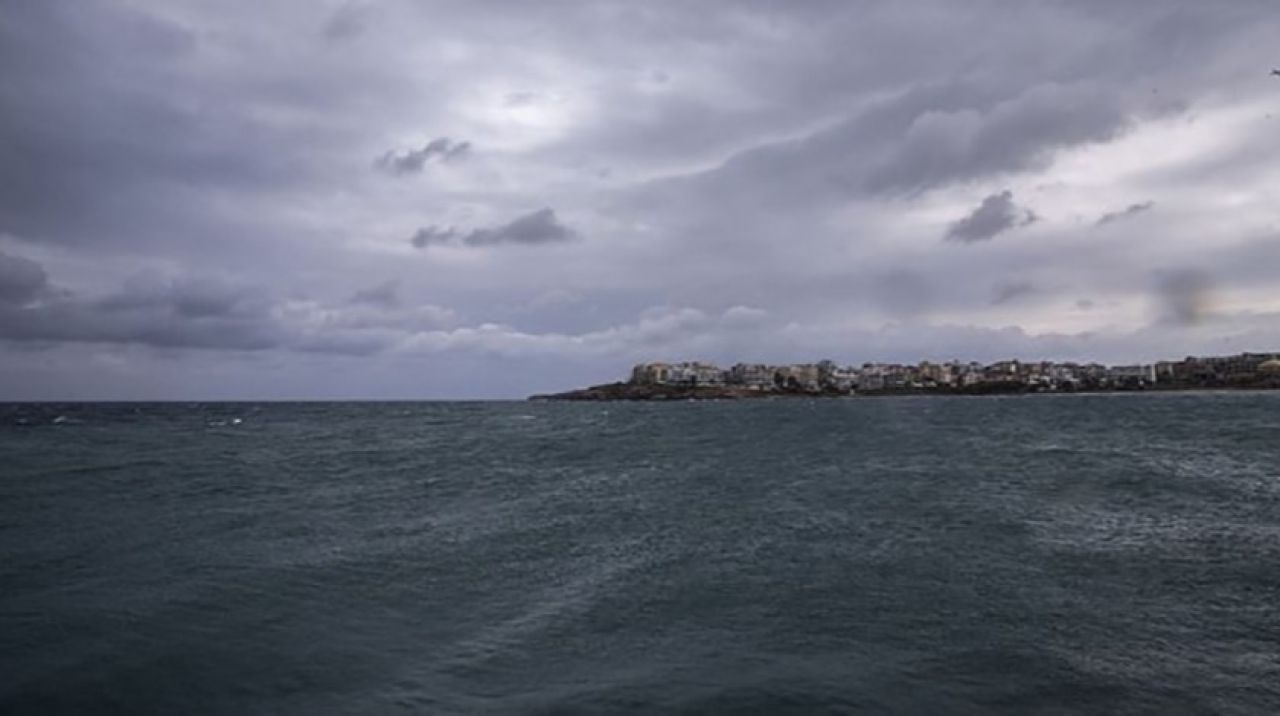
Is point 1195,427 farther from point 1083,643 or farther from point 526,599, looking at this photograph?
point 526,599

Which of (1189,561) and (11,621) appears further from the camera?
(1189,561)

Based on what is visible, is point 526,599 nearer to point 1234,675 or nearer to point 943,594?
point 943,594

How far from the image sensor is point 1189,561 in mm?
21938

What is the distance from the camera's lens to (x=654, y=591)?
64.8 ft

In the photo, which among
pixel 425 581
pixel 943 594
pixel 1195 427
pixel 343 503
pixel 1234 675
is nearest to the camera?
pixel 1234 675

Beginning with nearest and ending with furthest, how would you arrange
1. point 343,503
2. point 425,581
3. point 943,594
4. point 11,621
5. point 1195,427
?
1. point 11,621
2. point 943,594
3. point 425,581
4. point 343,503
5. point 1195,427

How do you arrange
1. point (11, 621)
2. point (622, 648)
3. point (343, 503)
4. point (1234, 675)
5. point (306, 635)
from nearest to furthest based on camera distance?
point (1234, 675)
point (622, 648)
point (306, 635)
point (11, 621)
point (343, 503)

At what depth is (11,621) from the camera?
58.3 ft

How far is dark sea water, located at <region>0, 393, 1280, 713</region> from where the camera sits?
44.3 ft

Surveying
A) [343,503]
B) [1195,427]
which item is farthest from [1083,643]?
[1195,427]

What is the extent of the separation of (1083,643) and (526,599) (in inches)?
463

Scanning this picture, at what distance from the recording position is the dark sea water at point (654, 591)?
1349 cm

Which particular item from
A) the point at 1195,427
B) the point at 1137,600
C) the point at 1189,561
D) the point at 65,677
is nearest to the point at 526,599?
the point at 65,677

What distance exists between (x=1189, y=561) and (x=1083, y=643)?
355 inches
